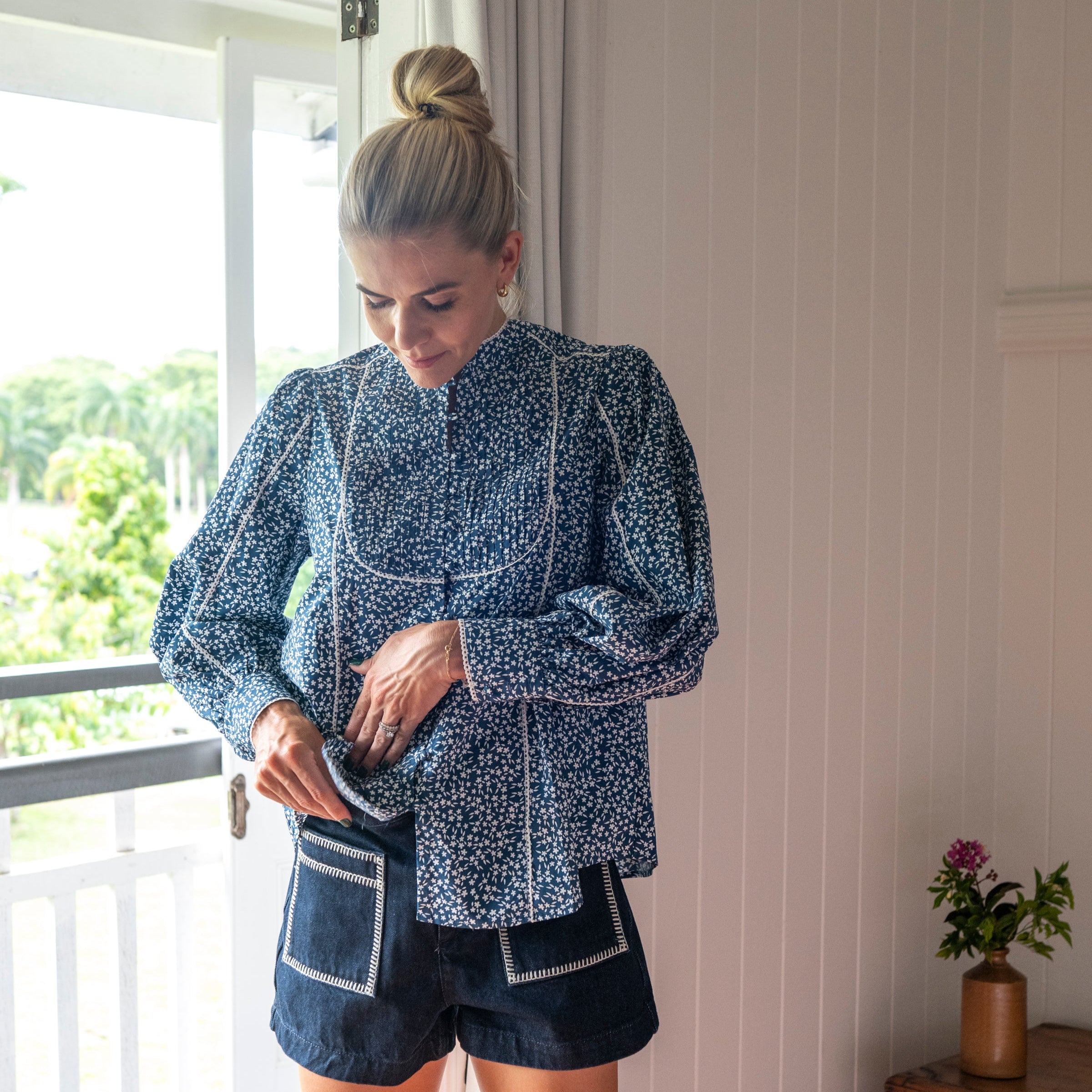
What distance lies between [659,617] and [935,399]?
145cm

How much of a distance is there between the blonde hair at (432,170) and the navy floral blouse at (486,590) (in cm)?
17

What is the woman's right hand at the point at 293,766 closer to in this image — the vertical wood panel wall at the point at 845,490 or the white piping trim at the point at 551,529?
the white piping trim at the point at 551,529

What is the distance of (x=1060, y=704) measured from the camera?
248 centimetres

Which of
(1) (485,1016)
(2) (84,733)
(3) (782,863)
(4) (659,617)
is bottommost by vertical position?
(2) (84,733)

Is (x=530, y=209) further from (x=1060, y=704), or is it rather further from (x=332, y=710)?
(x=1060, y=704)

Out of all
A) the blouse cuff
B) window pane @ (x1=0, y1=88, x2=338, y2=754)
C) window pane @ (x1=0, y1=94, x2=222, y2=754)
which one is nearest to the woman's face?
the blouse cuff

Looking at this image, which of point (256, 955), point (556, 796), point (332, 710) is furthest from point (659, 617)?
point (256, 955)

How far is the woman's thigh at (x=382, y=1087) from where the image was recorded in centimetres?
119

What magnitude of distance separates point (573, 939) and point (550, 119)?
112cm

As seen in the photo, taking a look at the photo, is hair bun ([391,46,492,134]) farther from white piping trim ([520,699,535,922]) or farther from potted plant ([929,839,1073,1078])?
potted plant ([929,839,1073,1078])

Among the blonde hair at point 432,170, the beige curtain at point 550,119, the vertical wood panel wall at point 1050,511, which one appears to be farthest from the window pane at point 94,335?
the blonde hair at point 432,170

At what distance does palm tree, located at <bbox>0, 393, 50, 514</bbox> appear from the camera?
12953 mm

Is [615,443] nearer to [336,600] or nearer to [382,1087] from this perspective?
[336,600]

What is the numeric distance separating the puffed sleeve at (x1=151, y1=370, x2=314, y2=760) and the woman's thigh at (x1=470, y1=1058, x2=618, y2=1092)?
0.47 m
